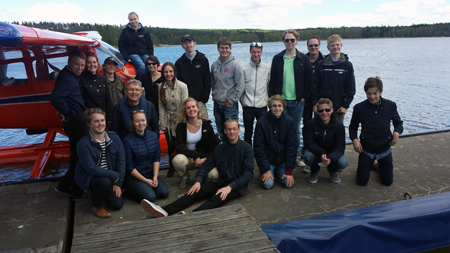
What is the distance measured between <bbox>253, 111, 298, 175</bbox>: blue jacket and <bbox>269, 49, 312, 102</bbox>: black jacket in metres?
0.72

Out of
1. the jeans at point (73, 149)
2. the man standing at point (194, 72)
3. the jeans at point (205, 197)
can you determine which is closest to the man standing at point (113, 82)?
the man standing at point (194, 72)

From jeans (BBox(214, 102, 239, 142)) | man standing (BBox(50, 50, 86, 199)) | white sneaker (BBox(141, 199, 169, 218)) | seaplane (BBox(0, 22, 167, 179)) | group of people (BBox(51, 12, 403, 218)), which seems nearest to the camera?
white sneaker (BBox(141, 199, 169, 218))

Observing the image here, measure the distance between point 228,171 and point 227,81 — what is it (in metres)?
1.53

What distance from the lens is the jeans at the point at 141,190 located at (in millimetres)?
3816

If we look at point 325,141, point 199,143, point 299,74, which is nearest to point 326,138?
point 325,141

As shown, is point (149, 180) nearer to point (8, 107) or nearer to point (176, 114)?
point (176, 114)

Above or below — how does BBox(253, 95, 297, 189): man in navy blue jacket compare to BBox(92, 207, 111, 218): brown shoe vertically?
above

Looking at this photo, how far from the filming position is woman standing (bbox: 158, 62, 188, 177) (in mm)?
4570

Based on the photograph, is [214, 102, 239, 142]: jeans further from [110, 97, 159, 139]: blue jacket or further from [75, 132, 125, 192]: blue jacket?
[75, 132, 125, 192]: blue jacket

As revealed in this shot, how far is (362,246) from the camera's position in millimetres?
2766

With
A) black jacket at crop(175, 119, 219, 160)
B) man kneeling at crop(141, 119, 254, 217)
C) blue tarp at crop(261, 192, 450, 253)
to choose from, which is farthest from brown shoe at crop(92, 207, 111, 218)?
blue tarp at crop(261, 192, 450, 253)

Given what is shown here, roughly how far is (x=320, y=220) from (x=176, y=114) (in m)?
2.60

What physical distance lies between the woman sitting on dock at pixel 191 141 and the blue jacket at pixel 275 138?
0.63 metres

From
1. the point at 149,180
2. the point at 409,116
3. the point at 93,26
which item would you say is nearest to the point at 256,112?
the point at 149,180
